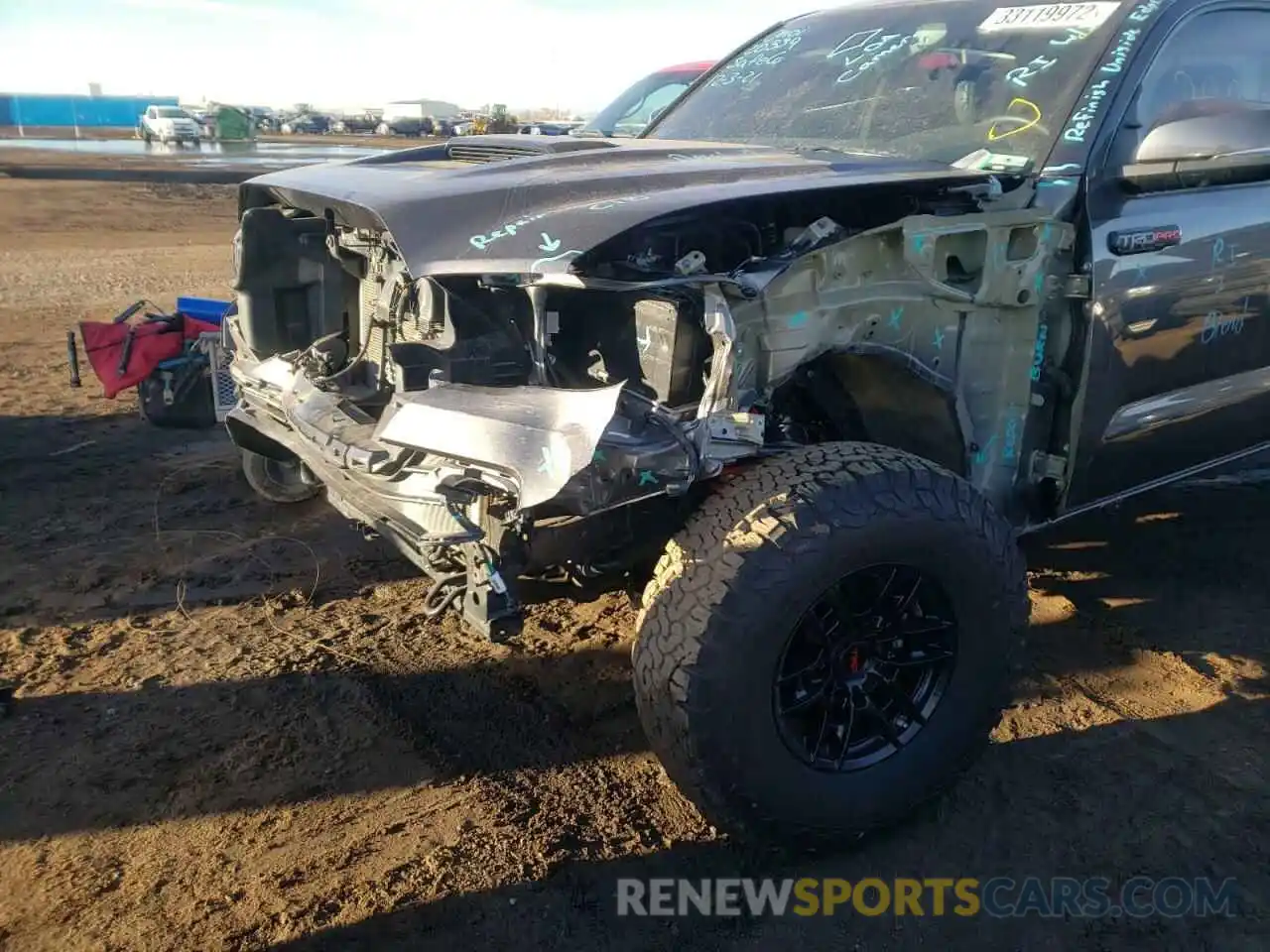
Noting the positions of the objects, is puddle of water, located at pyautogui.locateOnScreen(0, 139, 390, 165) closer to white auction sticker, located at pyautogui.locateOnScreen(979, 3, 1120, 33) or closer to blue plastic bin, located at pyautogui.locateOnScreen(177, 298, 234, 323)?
blue plastic bin, located at pyautogui.locateOnScreen(177, 298, 234, 323)

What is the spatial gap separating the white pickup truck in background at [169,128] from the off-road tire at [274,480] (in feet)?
149

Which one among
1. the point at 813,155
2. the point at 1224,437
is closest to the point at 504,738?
the point at 813,155

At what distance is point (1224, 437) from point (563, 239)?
2.64m

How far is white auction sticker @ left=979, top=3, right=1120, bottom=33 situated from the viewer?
3268 mm

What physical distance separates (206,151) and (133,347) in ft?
130

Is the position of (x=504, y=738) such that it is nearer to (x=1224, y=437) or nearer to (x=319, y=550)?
(x=319, y=550)

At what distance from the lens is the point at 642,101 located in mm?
9797

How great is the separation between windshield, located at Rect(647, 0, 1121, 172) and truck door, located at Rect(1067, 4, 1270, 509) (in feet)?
0.83

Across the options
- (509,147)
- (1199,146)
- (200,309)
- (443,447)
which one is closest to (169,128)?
(200,309)

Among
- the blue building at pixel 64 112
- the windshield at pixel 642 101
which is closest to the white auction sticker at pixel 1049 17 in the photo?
the windshield at pixel 642 101

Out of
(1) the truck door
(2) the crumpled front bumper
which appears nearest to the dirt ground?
(2) the crumpled front bumper

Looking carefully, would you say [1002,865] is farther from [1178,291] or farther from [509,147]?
[509,147]

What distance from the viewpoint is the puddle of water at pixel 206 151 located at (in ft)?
111

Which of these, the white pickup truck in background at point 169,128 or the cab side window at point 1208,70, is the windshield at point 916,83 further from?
the white pickup truck in background at point 169,128
